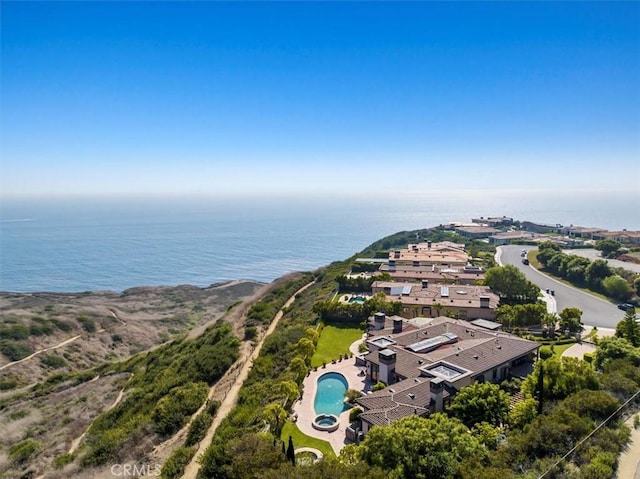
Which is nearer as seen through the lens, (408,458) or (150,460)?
(408,458)

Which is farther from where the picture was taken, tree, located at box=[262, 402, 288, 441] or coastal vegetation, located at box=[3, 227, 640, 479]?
tree, located at box=[262, 402, 288, 441]

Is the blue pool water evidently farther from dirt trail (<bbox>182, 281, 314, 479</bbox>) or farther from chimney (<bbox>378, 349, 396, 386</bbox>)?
dirt trail (<bbox>182, 281, 314, 479</bbox>)

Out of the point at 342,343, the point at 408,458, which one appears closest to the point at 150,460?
the point at 408,458

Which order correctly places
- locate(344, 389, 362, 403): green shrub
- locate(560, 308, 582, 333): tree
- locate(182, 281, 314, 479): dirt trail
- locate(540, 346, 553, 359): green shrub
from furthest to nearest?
locate(560, 308, 582, 333): tree, locate(540, 346, 553, 359): green shrub, locate(344, 389, 362, 403): green shrub, locate(182, 281, 314, 479): dirt trail

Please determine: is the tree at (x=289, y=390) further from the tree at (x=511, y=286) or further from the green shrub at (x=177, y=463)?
the tree at (x=511, y=286)

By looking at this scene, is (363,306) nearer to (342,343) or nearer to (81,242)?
(342,343)

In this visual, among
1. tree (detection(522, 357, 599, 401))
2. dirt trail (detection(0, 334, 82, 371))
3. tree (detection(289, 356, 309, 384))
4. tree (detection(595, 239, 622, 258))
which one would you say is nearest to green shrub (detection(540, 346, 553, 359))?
tree (detection(522, 357, 599, 401))

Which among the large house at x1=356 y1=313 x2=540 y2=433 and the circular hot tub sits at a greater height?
the large house at x1=356 y1=313 x2=540 y2=433

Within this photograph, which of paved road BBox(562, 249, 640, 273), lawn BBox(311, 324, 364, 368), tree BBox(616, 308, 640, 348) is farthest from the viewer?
paved road BBox(562, 249, 640, 273)
